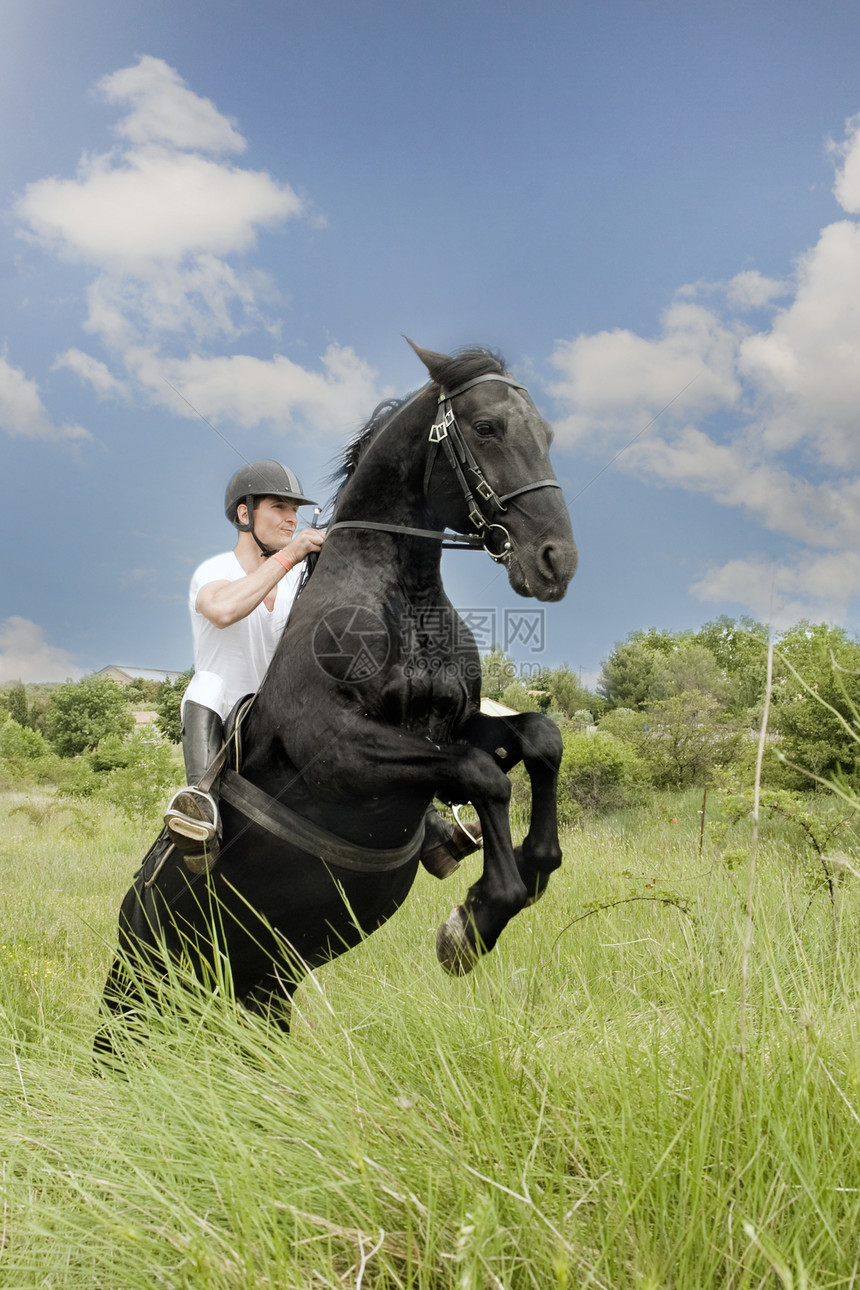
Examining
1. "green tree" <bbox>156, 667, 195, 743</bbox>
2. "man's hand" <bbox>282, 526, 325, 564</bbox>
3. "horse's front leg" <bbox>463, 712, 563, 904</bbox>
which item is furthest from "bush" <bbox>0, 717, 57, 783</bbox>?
"horse's front leg" <bbox>463, 712, 563, 904</bbox>

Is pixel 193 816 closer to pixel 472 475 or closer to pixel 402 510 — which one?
pixel 402 510

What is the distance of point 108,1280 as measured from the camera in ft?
6.30

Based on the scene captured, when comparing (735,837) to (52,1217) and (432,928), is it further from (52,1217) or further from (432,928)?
(52,1217)

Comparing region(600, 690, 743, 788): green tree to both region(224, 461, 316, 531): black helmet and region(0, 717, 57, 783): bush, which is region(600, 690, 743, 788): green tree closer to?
region(224, 461, 316, 531): black helmet

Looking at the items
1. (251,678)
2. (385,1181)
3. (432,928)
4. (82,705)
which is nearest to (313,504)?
(251,678)

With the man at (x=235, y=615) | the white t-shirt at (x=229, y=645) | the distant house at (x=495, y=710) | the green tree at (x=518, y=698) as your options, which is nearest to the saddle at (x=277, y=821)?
the man at (x=235, y=615)

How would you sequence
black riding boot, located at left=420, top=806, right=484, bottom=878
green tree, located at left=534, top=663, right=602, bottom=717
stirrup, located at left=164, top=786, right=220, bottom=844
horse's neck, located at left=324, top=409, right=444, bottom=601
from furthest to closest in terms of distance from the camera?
green tree, located at left=534, top=663, right=602, bottom=717 → black riding boot, located at left=420, top=806, right=484, bottom=878 → horse's neck, located at left=324, top=409, right=444, bottom=601 → stirrup, located at left=164, top=786, right=220, bottom=844

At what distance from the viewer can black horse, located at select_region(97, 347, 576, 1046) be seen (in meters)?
3.28

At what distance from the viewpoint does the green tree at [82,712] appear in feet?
173

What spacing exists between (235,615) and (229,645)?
1.53ft

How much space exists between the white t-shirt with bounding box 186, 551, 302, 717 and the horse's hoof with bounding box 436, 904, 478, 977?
1.50 metres

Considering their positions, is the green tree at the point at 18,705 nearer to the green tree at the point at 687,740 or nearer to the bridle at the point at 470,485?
the green tree at the point at 687,740

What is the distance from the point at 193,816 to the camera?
3637mm

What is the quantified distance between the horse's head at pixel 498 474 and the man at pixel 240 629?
0.77m
